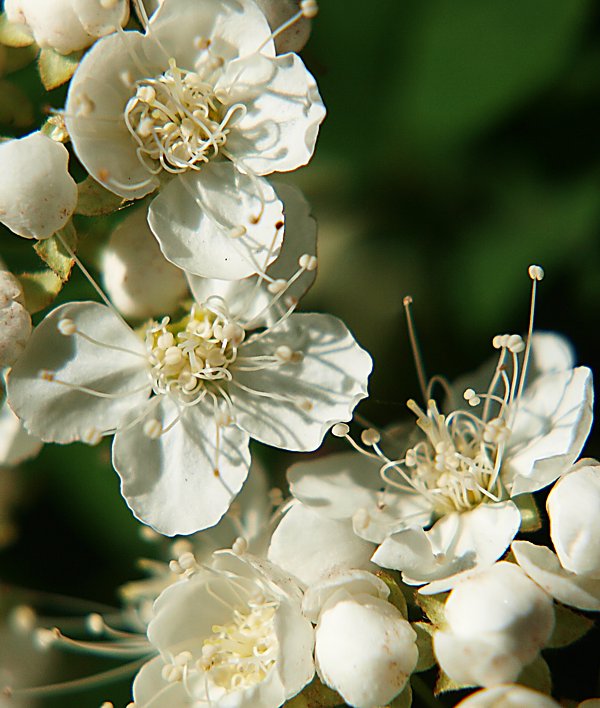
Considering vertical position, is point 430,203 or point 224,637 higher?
point 430,203

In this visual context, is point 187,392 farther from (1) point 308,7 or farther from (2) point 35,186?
(1) point 308,7

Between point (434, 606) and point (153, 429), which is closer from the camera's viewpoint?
point (434, 606)

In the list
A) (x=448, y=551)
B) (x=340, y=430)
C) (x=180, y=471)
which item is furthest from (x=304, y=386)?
(x=448, y=551)

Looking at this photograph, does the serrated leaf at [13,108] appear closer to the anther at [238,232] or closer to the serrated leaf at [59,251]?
the serrated leaf at [59,251]

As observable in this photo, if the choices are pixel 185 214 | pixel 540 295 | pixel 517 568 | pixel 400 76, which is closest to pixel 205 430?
pixel 185 214

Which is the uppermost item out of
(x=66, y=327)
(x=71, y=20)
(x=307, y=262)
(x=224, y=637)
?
(x=71, y=20)

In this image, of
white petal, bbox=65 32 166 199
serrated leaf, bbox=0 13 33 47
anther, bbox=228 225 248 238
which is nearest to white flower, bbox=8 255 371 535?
anther, bbox=228 225 248 238

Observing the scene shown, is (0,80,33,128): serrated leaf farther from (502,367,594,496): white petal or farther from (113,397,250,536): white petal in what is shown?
(502,367,594,496): white petal
